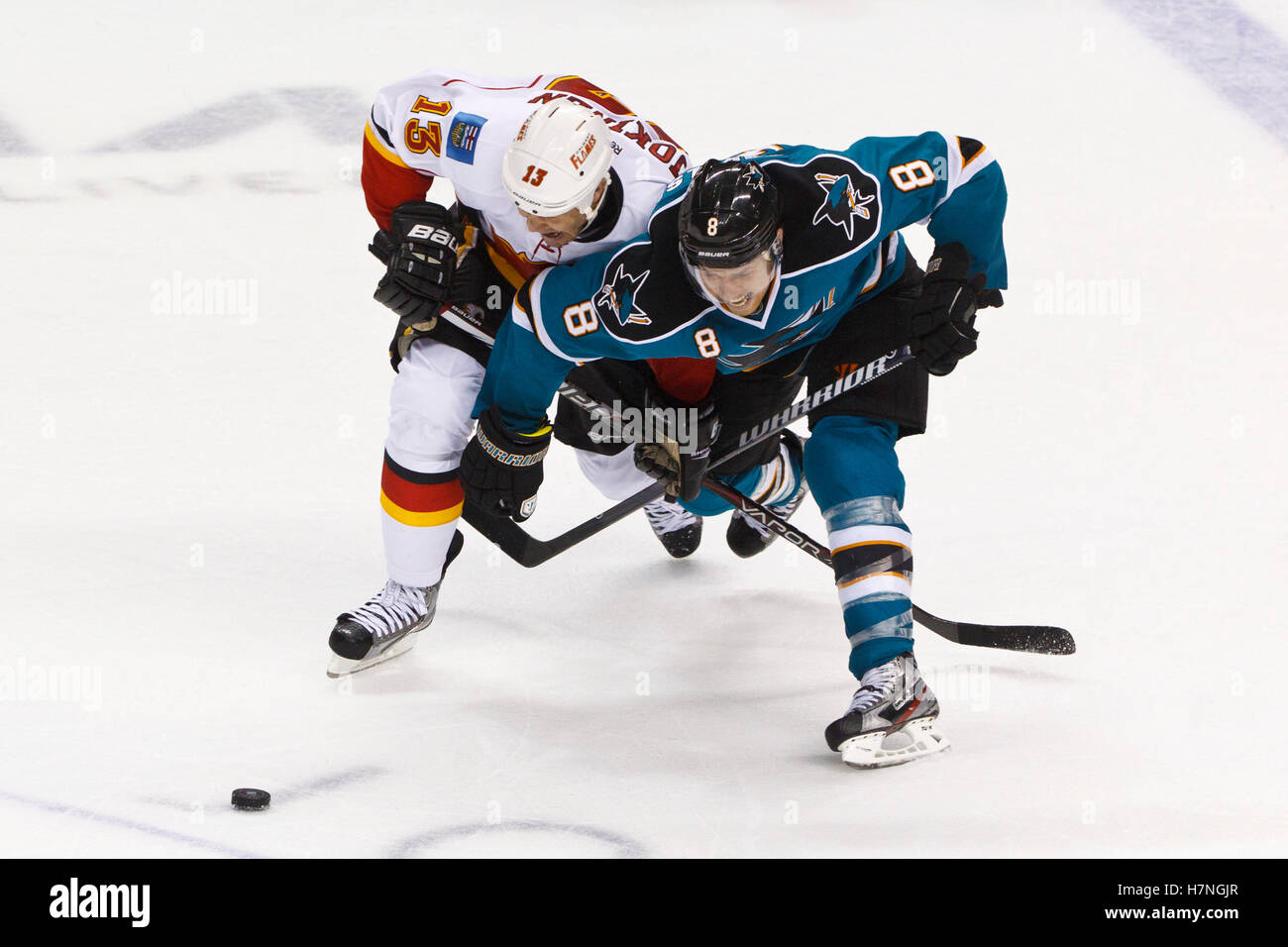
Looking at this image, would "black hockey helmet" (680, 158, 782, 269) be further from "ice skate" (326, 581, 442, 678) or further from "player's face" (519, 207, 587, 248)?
"ice skate" (326, 581, 442, 678)

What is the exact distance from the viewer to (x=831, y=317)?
360 cm

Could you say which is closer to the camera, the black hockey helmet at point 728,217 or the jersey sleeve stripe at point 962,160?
the black hockey helmet at point 728,217

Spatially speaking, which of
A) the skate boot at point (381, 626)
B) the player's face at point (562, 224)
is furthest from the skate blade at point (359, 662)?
the player's face at point (562, 224)

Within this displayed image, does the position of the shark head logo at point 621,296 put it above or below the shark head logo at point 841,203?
below

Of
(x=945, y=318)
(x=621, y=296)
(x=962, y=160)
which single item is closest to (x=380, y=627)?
(x=621, y=296)

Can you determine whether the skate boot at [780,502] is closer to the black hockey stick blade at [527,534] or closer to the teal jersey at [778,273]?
the black hockey stick blade at [527,534]

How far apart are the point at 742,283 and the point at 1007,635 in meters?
1.12

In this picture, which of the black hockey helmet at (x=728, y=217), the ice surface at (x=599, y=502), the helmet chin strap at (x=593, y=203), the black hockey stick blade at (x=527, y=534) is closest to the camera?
the black hockey helmet at (x=728, y=217)

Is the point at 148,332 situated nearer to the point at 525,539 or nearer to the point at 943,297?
the point at 525,539

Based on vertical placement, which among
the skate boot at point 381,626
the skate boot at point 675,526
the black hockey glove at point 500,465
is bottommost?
the skate boot at point 381,626

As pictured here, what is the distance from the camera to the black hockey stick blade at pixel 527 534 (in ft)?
12.6

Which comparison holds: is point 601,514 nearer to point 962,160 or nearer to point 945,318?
point 945,318

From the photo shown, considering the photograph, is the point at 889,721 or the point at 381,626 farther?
the point at 381,626

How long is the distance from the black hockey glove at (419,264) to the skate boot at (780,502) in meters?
0.94
